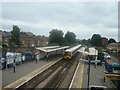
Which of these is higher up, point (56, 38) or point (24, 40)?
point (56, 38)

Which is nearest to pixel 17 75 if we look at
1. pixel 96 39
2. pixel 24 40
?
pixel 24 40

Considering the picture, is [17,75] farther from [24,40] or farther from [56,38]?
[56,38]

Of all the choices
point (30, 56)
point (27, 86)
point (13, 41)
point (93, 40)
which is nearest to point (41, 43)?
point (13, 41)

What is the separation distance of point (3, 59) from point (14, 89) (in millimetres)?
9220

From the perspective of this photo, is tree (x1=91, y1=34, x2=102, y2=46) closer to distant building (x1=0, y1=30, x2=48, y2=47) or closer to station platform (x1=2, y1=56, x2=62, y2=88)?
distant building (x1=0, y1=30, x2=48, y2=47)

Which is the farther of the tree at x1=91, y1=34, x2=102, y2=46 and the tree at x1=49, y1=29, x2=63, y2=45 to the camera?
the tree at x1=91, y1=34, x2=102, y2=46

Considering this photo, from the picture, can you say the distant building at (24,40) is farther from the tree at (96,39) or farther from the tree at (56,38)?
the tree at (96,39)

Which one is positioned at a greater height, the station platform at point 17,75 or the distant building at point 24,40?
the distant building at point 24,40

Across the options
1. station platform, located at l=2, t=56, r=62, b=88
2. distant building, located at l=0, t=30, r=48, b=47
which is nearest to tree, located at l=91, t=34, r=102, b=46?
distant building, located at l=0, t=30, r=48, b=47

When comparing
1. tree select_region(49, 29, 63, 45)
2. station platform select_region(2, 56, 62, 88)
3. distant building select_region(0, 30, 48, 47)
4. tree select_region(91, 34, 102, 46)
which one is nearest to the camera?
station platform select_region(2, 56, 62, 88)

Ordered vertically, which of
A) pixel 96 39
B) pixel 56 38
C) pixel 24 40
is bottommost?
pixel 24 40

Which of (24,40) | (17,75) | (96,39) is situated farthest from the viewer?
(96,39)

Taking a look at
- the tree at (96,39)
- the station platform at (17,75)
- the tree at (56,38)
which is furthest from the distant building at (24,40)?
the station platform at (17,75)

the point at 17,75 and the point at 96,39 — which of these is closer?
the point at 17,75
